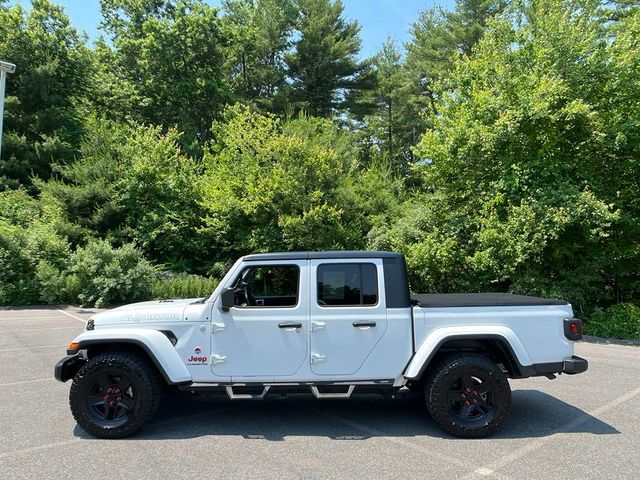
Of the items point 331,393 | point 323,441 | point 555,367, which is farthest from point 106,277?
point 555,367

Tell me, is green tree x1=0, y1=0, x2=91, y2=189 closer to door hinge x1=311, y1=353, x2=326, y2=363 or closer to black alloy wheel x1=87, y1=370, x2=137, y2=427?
black alloy wheel x1=87, y1=370, x2=137, y2=427

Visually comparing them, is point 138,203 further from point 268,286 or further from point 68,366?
point 268,286

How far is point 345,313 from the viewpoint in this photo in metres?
4.66

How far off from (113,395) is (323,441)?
209cm

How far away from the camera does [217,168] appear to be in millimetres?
20578

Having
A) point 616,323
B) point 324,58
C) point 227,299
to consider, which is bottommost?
point 616,323

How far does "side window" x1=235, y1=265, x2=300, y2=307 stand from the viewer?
484 cm

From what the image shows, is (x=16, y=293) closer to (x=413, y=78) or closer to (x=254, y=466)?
(x=254, y=466)

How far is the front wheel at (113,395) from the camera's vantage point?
14.5 feet

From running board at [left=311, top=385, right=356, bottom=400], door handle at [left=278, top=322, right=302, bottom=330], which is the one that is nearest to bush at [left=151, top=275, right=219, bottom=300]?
door handle at [left=278, top=322, right=302, bottom=330]

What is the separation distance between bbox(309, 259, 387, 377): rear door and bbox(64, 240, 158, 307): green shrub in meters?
12.2

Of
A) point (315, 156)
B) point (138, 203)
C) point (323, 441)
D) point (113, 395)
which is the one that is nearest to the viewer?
point (323, 441)

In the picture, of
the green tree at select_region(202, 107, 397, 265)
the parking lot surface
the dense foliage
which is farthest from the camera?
the green tree at select_region(202, 107, 397, 265)

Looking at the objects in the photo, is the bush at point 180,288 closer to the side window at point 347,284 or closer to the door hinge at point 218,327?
the door hinge at point 218,327
